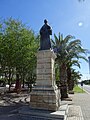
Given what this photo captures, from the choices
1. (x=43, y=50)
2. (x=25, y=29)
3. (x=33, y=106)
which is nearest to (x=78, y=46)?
(x=25, y=29)

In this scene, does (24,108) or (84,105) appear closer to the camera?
(24,108)

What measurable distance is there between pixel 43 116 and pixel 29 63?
13.7 m

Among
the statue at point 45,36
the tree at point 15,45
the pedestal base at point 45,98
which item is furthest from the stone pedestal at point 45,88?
the tree at point 15,45

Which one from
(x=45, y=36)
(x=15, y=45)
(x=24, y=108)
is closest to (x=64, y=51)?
(x=15, y=45)

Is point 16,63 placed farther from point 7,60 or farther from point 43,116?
point 43,116

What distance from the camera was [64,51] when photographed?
2380 cm

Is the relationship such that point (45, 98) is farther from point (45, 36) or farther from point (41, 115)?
point (45, 36)

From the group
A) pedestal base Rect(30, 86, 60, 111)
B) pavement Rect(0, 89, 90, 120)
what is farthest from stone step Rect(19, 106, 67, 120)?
pedestal base Rect(30, 86, 60, 111)

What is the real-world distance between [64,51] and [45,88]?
1150 centimetres

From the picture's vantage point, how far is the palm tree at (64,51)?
78.3 ft

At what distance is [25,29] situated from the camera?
76.5 feet

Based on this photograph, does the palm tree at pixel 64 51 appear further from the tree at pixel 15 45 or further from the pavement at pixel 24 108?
the pavement at pixel 24 108

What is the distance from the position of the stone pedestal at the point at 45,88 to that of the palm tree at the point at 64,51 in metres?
10.2

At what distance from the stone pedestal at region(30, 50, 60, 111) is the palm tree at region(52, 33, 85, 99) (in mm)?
10164
